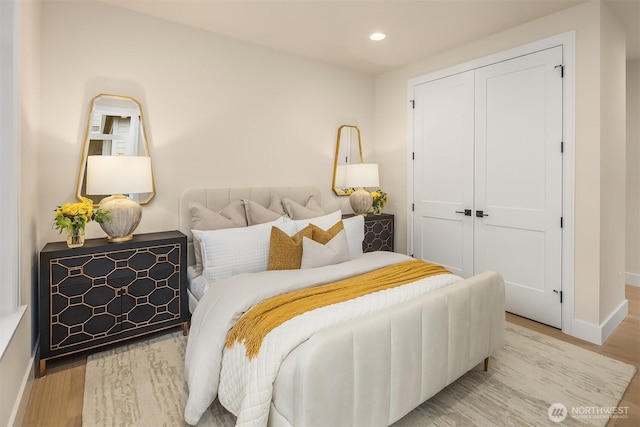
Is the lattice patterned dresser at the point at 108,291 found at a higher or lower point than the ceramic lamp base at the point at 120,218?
lower

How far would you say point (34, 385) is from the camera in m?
2.18

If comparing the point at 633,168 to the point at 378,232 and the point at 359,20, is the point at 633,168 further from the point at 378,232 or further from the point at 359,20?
the point at 359,20

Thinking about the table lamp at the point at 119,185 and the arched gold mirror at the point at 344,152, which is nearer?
the table lamp at the point at 119,185

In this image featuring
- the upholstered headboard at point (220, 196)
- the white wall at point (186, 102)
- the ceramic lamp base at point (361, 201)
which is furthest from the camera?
the ceramic lamp base at point (361, 201)

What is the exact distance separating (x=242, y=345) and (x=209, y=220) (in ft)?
5.06

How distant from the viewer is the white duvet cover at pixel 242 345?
4.87 feet

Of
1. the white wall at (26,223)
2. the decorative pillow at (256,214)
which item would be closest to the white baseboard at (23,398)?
the white wall at (26,223)

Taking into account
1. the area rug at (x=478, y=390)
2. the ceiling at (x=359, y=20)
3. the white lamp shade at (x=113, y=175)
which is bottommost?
the area rug at (x=478, y=390)

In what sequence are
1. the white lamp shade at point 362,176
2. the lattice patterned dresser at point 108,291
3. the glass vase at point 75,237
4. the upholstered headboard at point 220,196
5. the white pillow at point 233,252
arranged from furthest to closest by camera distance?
1. the white lamp shade at point 362,176
2. the upholstered headboard at point 220,196
3. the white pillow at point 233,252
4. the glass vase at point 75,237
5. the lattice patterned dresser at point 108,291

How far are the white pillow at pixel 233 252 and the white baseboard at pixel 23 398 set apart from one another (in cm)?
113

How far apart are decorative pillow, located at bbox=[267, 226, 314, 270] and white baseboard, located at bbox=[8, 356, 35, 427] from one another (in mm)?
1518

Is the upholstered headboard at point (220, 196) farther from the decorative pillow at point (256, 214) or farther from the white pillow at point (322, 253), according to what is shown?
the white pillow at point (322, 253)

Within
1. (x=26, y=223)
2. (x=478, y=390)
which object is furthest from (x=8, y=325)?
(x=478, y=390)

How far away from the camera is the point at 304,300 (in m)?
1.89
